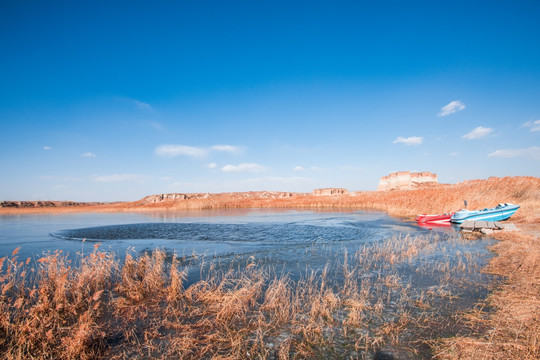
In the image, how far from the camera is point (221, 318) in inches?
206

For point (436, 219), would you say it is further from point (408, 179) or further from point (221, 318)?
point (408, 179)

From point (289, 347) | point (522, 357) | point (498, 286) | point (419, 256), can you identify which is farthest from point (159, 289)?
point (419, 256)

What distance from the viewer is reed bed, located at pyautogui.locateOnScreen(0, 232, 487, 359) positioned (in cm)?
415

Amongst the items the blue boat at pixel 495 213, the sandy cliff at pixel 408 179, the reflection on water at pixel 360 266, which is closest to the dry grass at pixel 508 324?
the reflection on water at pixel 360 266

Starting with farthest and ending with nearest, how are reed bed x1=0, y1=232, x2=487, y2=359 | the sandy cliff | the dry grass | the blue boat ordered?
the sandy cliff → the blue boat → reed bed x1=0, y1=232, x2=487, y2=359 → the dry grass

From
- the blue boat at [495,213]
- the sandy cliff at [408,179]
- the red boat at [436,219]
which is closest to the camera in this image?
the blue boat at [495,213]

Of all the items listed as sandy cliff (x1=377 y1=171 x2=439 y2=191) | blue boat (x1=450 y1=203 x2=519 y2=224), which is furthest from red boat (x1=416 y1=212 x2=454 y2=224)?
sandy cliff (x1=377 y1=171 x2=439 y2=191)

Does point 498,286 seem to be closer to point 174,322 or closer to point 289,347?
point 289,347

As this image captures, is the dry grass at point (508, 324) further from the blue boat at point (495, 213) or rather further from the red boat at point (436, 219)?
the red boat at point (436, 219)

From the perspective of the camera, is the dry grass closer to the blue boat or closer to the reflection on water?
the reflection on water

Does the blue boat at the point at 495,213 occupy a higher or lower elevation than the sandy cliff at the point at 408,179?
lower

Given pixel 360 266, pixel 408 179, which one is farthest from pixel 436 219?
pixel 408 179

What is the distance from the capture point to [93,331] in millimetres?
4512

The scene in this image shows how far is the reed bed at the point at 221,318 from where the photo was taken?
4148 millimetres
